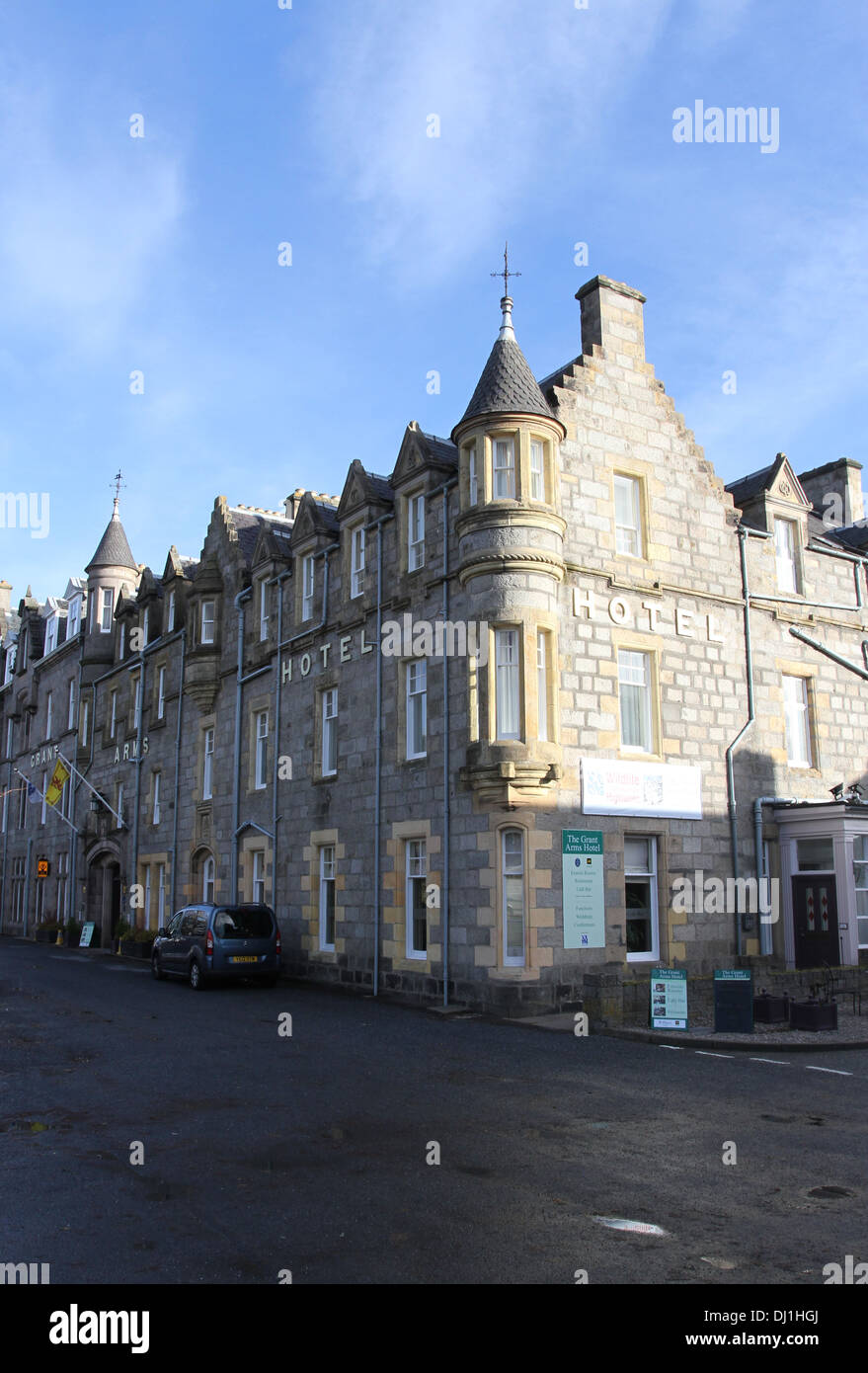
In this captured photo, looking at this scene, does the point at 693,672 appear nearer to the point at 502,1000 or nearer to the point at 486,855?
the point at 486,855

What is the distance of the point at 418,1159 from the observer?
27.4 feet

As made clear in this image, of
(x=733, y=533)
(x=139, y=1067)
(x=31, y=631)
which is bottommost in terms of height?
(x=139, y=1067)

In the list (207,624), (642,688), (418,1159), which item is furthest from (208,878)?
(418,1159)

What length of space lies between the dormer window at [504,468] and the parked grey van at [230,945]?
10235 millimetres

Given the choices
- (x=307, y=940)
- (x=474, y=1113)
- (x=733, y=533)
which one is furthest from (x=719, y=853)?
(x=474, y=1113)

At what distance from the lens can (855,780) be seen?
24.4m

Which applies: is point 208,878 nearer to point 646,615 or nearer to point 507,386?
point 646,615

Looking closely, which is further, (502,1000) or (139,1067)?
(502,1000)

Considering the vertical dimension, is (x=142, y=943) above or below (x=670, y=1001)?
below

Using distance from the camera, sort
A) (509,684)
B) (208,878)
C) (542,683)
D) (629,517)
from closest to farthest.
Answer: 1. (509,684)
2. (542,683)
3. (629,517)
4. (208,878)

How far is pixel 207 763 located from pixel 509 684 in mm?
14642

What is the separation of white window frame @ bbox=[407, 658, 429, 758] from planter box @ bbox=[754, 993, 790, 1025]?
7626 mm

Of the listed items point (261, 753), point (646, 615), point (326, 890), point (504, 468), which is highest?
point (504, 468)

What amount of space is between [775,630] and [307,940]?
12.3 m
